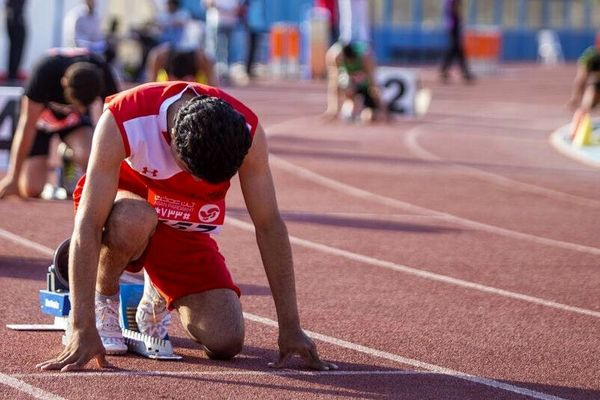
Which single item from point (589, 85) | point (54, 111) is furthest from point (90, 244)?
point (589, 85)

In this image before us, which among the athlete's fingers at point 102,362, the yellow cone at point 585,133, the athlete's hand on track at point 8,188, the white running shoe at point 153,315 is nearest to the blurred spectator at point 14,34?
the yellow cone at point 585,133

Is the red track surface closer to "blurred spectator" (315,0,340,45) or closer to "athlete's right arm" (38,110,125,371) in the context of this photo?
"athlete's right arm" (38,110,125,371)

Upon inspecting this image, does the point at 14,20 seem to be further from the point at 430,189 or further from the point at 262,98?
the point at 430,189

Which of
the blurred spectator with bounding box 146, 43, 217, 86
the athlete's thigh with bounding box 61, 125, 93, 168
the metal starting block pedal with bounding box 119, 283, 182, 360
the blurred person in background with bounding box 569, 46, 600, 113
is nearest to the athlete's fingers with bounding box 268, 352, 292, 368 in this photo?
the metal starting block pedal with bounding box 119, 283, 182, 360

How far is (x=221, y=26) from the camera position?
2700 cm

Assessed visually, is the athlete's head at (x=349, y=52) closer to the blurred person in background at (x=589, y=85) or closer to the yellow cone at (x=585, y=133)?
the blurred person in background at (x=589, y=85)

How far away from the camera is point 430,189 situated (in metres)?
12.5

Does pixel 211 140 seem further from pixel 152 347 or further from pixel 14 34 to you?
pixel 14 34

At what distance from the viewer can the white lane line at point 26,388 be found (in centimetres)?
490

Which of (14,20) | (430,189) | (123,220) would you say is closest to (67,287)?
(123,220)

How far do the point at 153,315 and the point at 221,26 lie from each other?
21557mm

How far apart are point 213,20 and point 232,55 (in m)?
5.95

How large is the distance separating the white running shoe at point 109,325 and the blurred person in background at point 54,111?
3.93m

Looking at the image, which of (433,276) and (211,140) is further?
(433,276)
